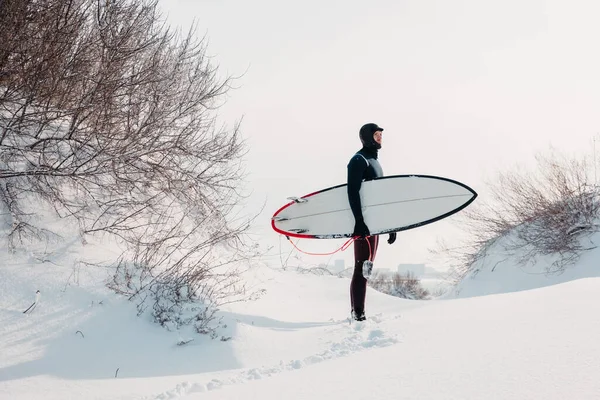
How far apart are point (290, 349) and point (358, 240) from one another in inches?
55.5

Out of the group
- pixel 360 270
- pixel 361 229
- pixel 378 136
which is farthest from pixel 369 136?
pixel 360 270

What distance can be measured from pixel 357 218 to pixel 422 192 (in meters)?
1.08

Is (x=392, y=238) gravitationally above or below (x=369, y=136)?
below

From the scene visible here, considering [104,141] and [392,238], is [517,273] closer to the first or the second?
[392,238]

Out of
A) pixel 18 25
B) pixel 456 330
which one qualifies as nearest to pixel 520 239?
pixel 456 330

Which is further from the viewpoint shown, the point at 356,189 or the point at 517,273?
the point at 517,273

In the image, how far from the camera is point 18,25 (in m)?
6.31

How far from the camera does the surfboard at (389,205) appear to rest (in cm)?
616

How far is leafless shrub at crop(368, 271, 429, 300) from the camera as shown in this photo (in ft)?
96.6

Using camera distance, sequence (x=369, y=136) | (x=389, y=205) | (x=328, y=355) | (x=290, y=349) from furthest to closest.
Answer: (x=389, y=205), (x=369, y=136), (x=290, y=349), (x=328, y=355)

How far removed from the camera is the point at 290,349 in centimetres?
534

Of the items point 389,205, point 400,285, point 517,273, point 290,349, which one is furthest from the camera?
point 400,285

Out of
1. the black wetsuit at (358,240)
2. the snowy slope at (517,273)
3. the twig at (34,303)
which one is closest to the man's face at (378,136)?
the black wetsuit at (358,240)

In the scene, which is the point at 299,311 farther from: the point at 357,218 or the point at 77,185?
the point at 77,185
